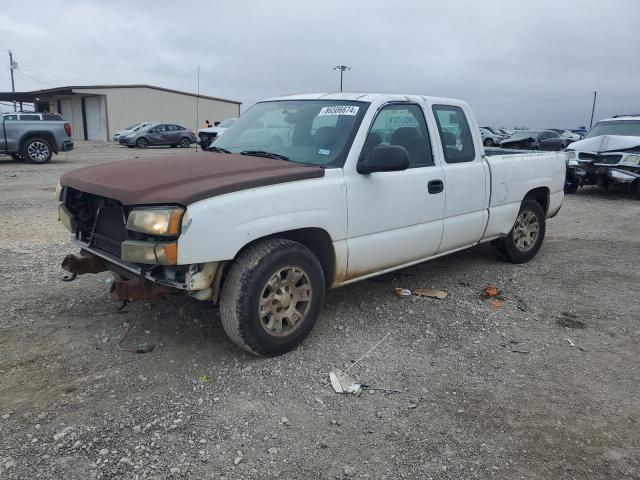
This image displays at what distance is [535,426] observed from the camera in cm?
302

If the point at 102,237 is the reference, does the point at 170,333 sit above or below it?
below

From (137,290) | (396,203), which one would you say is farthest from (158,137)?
(137,290)

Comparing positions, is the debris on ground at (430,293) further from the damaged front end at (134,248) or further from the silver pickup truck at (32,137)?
the silver pickup truck at (32,137)

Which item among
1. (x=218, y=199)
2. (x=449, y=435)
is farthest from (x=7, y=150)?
(x=449, y=435)

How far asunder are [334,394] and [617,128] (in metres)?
12.1

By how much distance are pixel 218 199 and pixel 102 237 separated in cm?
112

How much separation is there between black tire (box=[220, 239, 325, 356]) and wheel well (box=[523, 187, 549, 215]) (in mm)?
3441

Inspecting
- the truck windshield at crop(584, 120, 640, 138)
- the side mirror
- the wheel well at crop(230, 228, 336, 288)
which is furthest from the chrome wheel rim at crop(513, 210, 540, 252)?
the truck windshield at crop(584, 120, 640, 138)

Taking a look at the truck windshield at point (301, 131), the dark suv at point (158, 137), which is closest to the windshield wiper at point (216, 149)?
the truck windshield at point (301, 131)

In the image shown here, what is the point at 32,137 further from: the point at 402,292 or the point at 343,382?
the point at 343,382

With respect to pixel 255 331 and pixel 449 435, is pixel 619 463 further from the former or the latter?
pixel 255 331

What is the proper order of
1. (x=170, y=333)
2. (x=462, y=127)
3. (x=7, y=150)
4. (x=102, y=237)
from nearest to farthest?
(x=102, y=237) → (x=170, y=333) → (x=462, y=127) → (x=7, y=150)

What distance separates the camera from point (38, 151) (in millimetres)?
16297

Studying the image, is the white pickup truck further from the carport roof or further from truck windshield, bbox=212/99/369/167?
the carport roof
